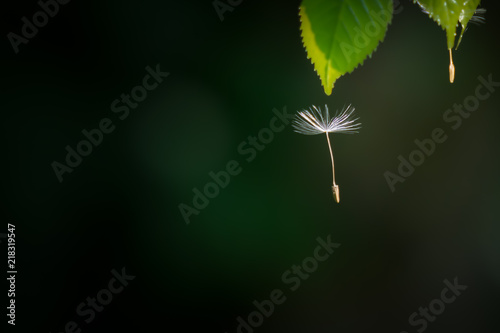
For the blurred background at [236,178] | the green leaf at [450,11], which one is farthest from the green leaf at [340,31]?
the blurred background at [236,178]

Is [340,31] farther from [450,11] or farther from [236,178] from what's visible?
[236,178]

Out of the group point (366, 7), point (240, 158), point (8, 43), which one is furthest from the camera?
point (240, 158)

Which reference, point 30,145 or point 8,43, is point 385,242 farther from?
point 8,43

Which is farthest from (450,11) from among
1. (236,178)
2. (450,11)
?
(236,178)

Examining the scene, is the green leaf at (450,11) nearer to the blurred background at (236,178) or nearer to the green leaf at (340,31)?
the green leaf at (340,31)

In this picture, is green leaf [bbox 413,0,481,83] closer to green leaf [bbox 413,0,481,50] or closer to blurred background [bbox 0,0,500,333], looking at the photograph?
green leaf [bbox 413,0,481,50]

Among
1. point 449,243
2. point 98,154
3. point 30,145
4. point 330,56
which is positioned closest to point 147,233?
point 98,154
